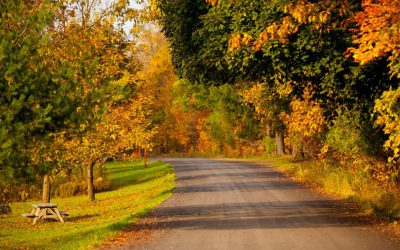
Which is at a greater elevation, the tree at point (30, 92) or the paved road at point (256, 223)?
the tree at point (30, 92)

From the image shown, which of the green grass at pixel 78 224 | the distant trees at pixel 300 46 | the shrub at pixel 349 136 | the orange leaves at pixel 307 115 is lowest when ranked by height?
the green grass at pixel 78 224

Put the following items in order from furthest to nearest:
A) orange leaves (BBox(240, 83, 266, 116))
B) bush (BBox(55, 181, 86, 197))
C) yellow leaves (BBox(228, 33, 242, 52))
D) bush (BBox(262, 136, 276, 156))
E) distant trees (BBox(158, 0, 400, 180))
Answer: bush (BBox(262, 136, 276, 156)), bush (BBox(55, 181, 86, 197)), orange leaves (BBox(240, 83, 266, 116)), yellow leaves (BBox(228, 33, 242, 52)), distant trees (BBox(158, 0, 400, 180))

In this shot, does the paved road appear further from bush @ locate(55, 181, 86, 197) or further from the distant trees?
bush @ locate(55, 181, 86, 197)

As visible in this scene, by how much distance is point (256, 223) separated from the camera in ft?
51.0

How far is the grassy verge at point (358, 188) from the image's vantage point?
17266mm

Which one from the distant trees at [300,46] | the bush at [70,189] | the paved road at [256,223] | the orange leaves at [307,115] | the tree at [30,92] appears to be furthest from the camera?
the bush at [70,189]

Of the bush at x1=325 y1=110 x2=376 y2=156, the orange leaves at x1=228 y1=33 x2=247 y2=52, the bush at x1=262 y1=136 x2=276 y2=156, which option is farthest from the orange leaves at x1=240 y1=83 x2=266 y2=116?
the bush at x1=262 y1=136 x2=276 y2=156

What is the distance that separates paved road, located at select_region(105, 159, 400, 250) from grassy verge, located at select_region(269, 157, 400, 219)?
0.80m

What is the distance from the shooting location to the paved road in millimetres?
12273

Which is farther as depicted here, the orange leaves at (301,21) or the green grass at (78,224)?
the green grass at (78,224)

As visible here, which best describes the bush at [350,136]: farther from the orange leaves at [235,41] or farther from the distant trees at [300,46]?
the orange leaves at [235,41]

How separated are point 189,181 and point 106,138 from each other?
7124mm

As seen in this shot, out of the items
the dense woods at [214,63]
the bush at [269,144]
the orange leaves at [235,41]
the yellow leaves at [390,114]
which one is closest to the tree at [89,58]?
the dense woods at [214,63]

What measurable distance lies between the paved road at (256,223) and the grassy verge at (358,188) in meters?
0.80
